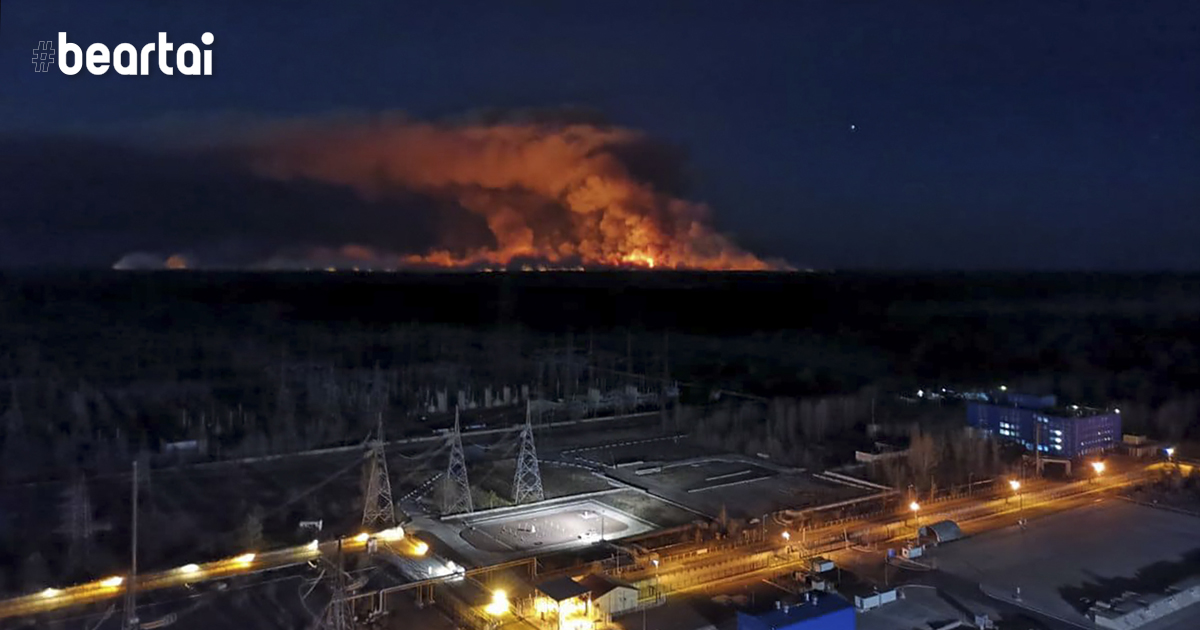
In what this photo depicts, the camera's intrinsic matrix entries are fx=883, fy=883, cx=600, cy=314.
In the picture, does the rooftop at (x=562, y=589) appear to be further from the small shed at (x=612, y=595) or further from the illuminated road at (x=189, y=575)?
the illuminated road at (x=189, y=575)

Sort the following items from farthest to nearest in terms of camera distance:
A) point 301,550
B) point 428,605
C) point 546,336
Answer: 1. point 546,336
2. point 301,550
3. point 428,605

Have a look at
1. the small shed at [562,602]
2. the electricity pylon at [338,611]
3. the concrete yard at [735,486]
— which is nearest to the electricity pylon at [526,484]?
the concrete yard at [735,486]

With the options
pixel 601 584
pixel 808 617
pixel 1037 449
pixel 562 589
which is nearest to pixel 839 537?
pixel 808 617

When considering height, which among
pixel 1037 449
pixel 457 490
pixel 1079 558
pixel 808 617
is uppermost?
pixel 1037 449

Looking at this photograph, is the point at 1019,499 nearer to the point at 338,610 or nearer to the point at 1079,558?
the point at 1079,558

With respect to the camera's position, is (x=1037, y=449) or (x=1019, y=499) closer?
(x=1019, y=499)

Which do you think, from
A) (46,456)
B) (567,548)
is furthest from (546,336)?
(567,548)

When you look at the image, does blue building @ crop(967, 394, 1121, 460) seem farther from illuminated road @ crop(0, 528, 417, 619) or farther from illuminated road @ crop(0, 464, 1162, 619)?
illuminated road @ crop(0, 528, 417, 619)

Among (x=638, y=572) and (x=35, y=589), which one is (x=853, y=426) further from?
(x=35, y=589)
